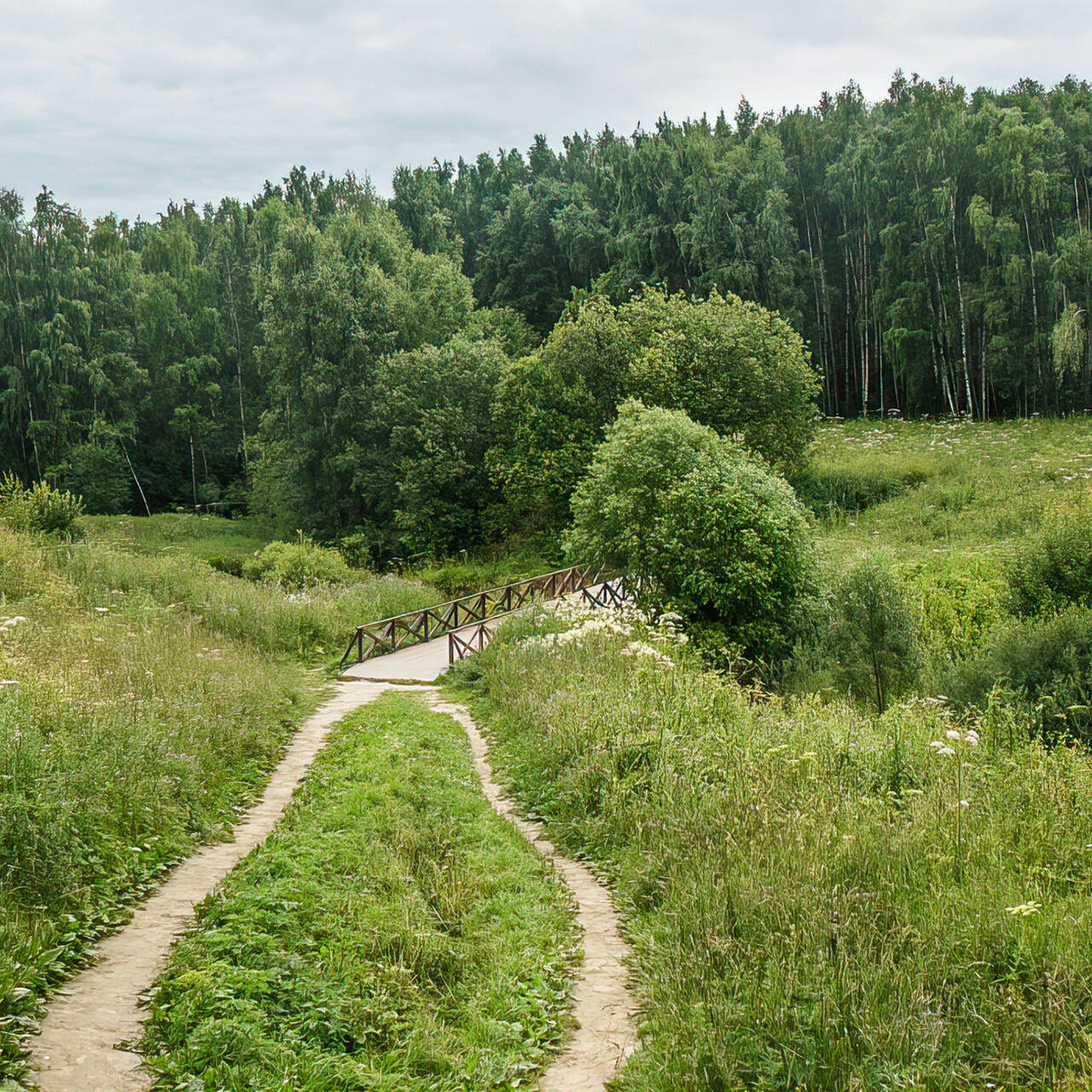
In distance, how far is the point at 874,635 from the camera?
646 inches

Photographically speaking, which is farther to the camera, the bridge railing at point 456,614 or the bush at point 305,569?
the bush at point 305,569

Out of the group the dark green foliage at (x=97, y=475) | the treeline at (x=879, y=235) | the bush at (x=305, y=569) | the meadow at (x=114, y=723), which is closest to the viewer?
the meadow at (x=114, y=723)

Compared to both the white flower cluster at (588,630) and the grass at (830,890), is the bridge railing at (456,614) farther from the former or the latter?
the grass at (830,890)

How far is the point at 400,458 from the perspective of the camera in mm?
35656

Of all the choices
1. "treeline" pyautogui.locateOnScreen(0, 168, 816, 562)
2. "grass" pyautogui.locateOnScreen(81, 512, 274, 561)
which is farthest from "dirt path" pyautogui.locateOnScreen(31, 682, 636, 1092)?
"grass" pyautogui.locateOnScreen(81, 512, 274, 561)

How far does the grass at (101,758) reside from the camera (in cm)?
536

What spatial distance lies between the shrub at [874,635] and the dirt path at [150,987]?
402 inches

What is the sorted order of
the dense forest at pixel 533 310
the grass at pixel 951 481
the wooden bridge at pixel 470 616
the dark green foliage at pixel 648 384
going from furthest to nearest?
1. the dense forest at pixel 533 310
2. the dark green foliage at pixel 648 384
3. the grass at pixel 951 481
4. the wooden bridge at pixel 470 616

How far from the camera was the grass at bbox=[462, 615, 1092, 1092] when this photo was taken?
4129 millimetres

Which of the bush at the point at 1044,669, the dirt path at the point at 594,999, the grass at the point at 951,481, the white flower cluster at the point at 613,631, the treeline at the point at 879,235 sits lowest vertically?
the bush at the point at 1044,669

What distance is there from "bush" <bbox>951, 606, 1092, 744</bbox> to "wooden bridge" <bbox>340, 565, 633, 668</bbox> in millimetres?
6663

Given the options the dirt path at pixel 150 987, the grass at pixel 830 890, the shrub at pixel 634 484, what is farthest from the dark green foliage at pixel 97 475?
the dirt path at pixel 150 987

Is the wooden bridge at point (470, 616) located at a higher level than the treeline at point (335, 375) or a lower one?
lower

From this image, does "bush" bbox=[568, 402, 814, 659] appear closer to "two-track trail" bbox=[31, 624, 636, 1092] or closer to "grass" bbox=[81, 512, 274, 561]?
"two-track trail" bbox=[31, 624, 636, 1092]
